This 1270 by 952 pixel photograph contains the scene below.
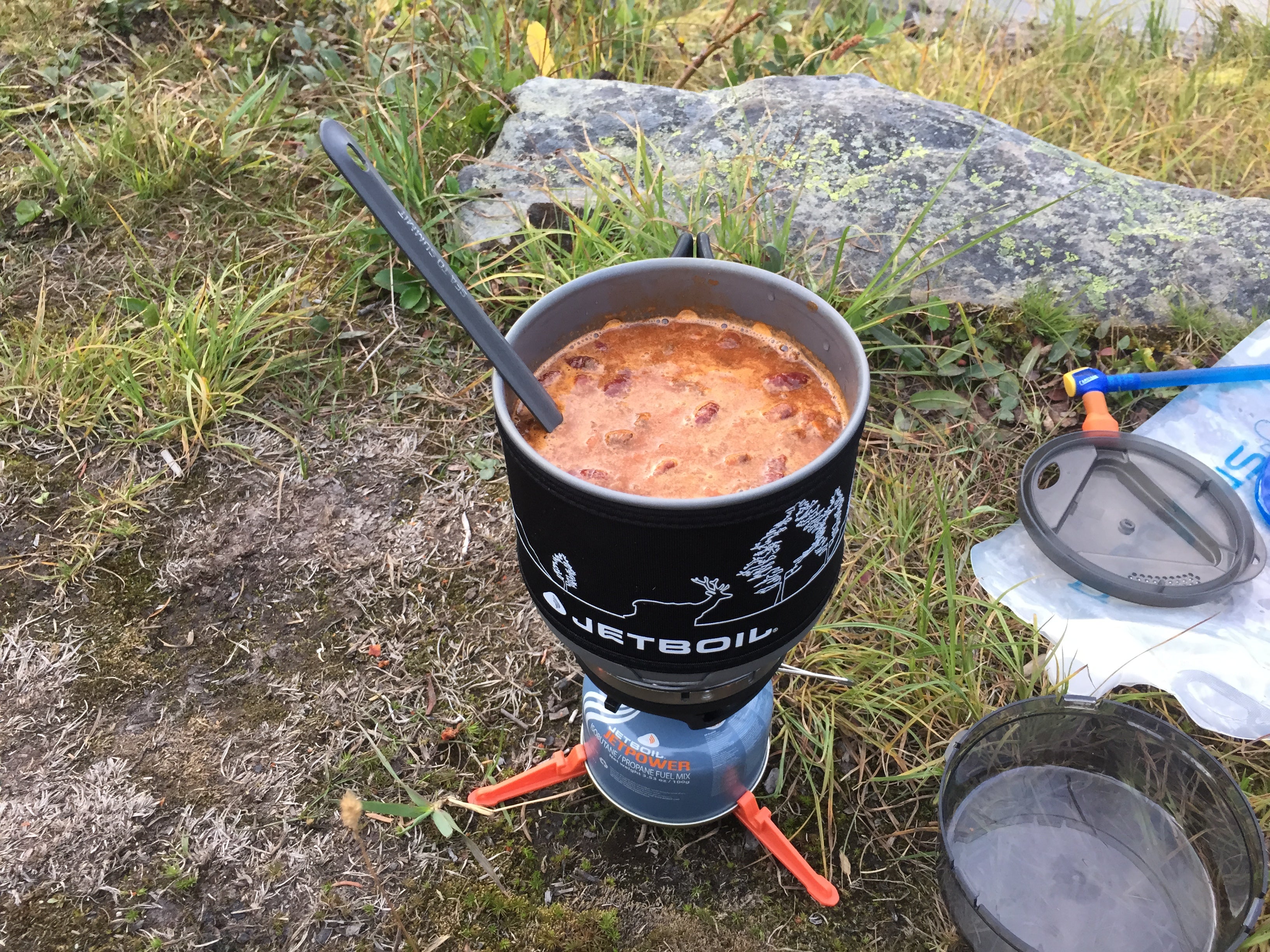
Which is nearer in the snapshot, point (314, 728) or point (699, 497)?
point (699, 497)

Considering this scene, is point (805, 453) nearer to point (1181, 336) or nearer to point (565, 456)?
point (565, 456)

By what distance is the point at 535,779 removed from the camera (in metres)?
1.91

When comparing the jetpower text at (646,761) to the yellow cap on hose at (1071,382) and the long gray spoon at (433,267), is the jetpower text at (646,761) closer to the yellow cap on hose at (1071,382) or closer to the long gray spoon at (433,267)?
the long gray spoon at (433,267)

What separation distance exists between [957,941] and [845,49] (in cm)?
301

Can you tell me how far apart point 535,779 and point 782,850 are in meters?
0.55

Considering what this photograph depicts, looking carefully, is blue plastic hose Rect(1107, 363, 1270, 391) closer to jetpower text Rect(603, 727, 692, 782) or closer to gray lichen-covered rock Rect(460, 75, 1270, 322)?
gray lichen-covered rock Rect(460, 75, 1270, 322)

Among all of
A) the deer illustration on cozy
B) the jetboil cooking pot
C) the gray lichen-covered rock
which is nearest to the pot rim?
the jetboil cooking pot

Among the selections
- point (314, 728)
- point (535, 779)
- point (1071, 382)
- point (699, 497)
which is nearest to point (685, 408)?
point (699, 497)

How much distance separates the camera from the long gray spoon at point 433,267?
38.4 inches

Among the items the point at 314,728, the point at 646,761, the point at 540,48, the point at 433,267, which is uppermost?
the point at 433,267

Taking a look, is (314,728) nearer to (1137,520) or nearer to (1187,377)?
(1137,520)

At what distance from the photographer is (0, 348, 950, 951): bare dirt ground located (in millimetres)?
1780

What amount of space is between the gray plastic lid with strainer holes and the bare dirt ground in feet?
3.31

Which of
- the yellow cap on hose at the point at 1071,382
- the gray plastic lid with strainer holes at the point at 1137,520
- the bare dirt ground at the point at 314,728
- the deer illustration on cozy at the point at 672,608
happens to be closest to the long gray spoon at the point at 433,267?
the deer illustration on cozy at the point at 672,608
